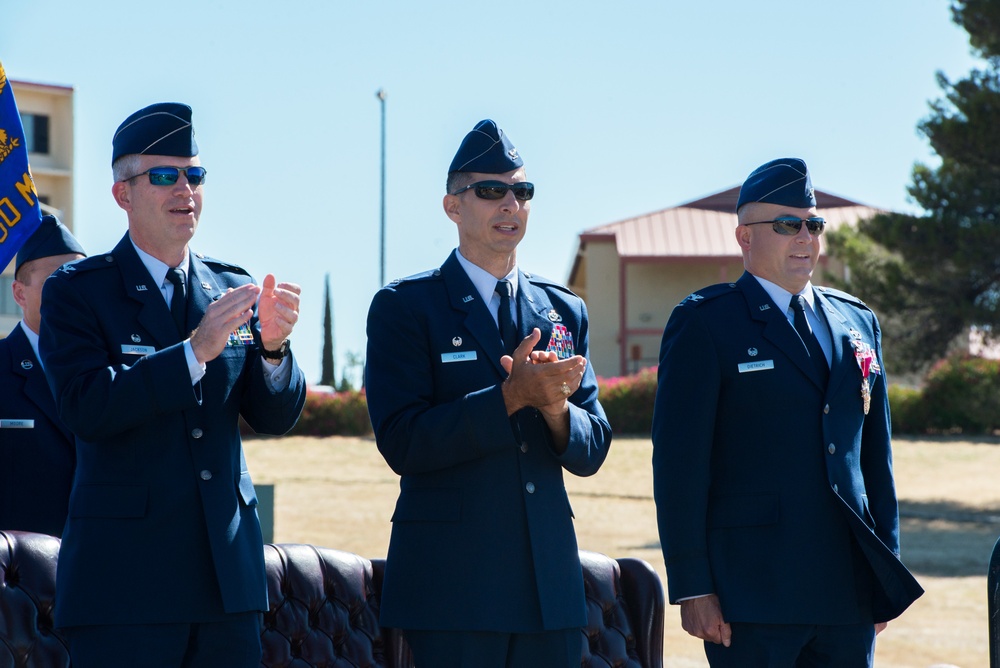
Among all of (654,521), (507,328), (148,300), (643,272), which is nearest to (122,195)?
(148,300)

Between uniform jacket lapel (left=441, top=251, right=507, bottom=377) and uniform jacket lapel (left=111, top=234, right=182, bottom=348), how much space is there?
0.81m

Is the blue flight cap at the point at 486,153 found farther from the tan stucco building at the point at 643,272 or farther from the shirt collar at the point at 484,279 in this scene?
the tan stucco building at the point at 643,272

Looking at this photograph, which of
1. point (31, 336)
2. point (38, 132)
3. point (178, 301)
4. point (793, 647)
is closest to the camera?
point (178, 301)

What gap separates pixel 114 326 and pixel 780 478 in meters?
2.08

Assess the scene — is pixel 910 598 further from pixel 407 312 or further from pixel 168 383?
pixel 168 383

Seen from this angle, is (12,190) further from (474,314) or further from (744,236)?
(744,236)

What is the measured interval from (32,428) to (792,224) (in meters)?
2.96

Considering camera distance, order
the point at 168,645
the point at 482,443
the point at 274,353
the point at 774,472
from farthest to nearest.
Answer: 1. the point at 774,472
2. the point at 274,353
3. the point at 482,443
4. the point at 168,645

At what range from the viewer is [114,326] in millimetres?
3525

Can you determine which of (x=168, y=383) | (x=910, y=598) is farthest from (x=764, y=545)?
(x=168, y=383)

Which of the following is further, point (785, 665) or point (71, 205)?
point (71, 205)

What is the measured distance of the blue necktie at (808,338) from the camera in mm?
4203

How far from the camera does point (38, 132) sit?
5012cm

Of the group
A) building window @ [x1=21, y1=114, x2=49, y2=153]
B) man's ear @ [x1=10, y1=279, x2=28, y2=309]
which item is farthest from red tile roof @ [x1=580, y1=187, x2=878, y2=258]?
man's ear @ [x1=10, y1=279, x2=28, y2=309]
